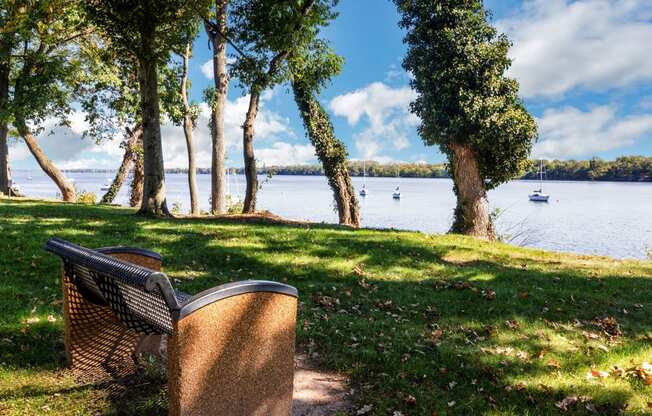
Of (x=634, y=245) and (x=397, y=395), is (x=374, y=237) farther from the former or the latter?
(x=634, y=245)

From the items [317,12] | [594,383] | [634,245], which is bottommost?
[634,245]

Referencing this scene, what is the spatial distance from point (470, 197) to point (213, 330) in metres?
16.1

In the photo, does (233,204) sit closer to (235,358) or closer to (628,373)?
(628,373)

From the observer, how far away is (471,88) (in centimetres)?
1775

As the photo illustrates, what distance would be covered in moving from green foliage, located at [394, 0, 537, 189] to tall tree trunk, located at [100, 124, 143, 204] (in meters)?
15.7

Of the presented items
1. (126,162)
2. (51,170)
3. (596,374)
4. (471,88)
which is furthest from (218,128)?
(596,374)

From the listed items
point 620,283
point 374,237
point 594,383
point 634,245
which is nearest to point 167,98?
point 374,237

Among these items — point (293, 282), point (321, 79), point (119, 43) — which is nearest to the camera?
point (293, 282)

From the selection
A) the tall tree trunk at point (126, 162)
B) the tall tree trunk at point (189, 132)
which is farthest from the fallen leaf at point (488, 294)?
the tall tree trunk at point (126, 162)

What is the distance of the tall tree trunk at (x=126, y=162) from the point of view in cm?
2530

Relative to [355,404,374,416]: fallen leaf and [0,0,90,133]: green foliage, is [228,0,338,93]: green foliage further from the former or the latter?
[355,404,374,416]: fallen leaf

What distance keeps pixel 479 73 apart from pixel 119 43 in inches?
500

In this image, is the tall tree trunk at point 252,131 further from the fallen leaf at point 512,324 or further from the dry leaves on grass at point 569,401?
the dry leaves on grass at point 569,401

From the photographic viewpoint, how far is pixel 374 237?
12.7 m
